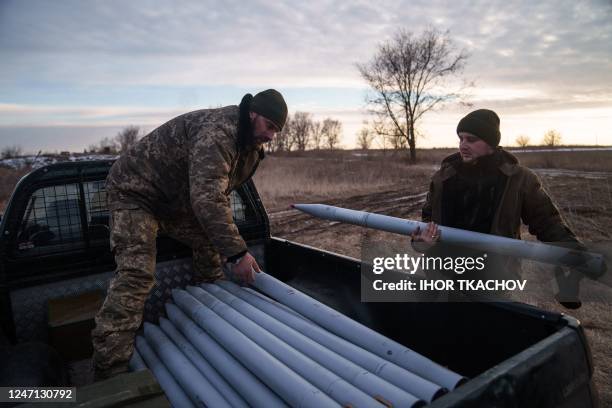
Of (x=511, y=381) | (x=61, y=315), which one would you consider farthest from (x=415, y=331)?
(x=61, y=315)

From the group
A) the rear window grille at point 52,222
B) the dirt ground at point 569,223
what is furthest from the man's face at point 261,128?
the dirt ground at point 569,223

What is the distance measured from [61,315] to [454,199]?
278cm

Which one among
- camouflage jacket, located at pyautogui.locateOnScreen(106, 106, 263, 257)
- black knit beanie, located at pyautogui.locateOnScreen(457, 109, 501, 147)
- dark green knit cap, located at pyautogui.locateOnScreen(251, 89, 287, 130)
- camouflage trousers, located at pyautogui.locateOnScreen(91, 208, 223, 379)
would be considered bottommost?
camouflage trousers, located at pyautogui.locateOnScreen(91, 208, 223, 379)

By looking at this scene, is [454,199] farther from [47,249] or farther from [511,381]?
[47,249]

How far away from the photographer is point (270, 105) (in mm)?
2873

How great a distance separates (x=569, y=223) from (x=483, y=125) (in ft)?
25.2

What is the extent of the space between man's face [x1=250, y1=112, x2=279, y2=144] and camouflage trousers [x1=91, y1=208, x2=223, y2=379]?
939 millimetres

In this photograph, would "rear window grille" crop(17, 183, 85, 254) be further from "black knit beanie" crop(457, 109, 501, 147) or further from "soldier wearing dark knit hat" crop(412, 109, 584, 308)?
"black knit beanie" crop(457, 109, 501, 147)

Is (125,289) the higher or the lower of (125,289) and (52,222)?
the lower

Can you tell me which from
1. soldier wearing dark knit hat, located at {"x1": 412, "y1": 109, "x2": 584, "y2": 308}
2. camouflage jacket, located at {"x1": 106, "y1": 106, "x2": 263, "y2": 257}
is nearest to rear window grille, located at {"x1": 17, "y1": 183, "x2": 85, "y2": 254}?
camouflage jacket, located at {"x1": 106, "y1": 106, "x2": 263, "y2": 257}

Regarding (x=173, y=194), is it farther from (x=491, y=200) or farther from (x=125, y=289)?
(x=491, y=200)

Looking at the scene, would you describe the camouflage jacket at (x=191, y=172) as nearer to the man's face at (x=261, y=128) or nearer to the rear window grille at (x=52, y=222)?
the man's face at (x=261, y=128)

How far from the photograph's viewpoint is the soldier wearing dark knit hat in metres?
2.72

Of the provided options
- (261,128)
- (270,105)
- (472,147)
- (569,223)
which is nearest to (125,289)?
(261,128)
